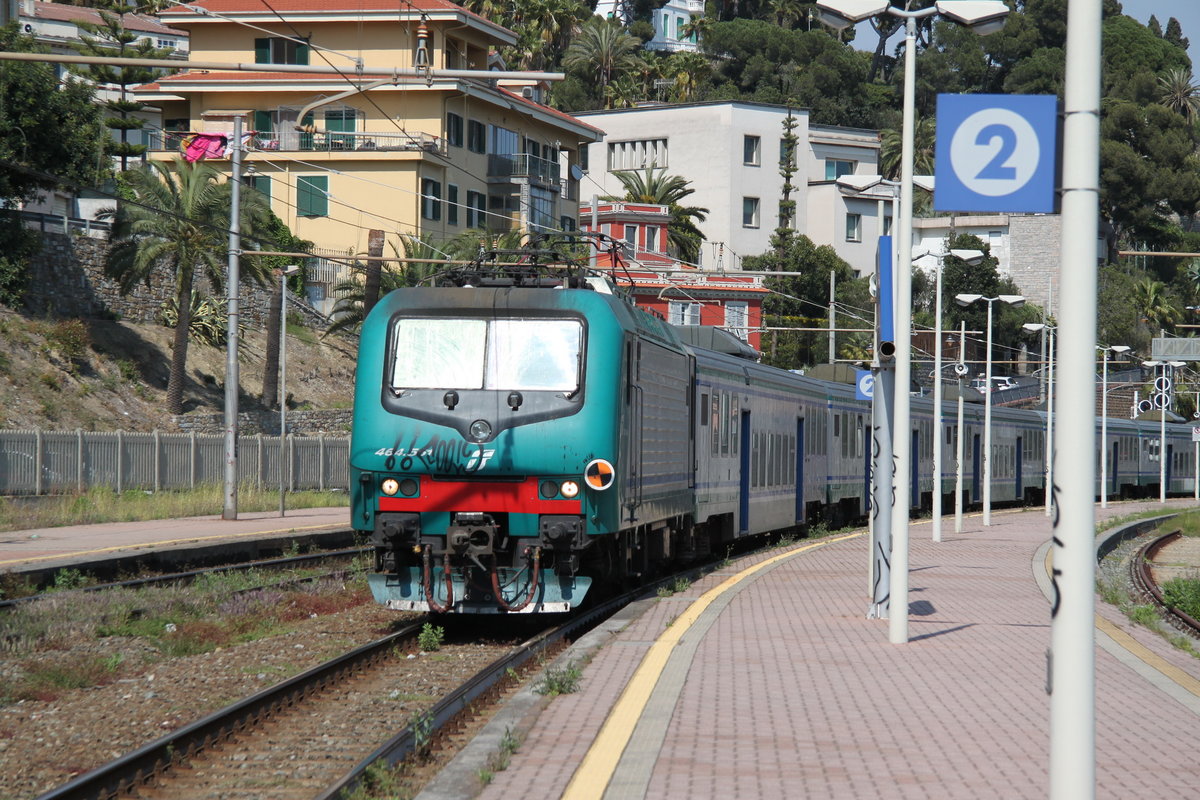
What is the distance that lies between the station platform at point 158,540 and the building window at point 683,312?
4485 cm

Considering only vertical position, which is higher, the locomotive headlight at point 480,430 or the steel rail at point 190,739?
the locomotive headlight at point 480,430

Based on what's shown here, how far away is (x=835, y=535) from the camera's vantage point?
98.1ft

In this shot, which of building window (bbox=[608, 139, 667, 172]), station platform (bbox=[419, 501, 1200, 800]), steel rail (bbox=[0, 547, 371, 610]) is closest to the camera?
station platform (bbox=[419, 501, 1200, 800])

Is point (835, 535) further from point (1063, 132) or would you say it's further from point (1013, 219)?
point (1013, 219)

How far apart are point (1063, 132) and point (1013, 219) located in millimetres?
105207

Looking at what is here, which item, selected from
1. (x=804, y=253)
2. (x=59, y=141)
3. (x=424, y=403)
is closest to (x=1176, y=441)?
(x=804, y=253)

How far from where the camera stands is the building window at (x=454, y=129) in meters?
63.2

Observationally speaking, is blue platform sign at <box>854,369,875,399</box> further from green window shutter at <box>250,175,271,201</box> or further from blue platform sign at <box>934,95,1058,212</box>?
green window shutter at <box>250,175,271,201</box>

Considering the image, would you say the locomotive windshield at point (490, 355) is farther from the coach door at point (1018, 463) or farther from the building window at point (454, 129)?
the building window at point (454, 129)

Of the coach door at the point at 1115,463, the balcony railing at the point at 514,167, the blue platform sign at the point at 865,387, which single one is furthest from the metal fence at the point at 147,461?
the coach door at the point at 1115,463

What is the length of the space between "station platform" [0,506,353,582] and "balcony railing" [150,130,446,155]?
31663 mm

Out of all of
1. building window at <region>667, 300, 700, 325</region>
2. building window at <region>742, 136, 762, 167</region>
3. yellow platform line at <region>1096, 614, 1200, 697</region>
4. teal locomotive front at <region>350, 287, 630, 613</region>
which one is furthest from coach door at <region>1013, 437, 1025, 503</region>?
building window at <region>742, 136, 762, 167</region>

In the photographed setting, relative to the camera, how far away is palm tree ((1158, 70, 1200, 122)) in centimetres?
12262

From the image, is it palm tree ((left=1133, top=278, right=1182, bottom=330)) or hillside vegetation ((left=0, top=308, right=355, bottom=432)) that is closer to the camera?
hillside vegetation ((left=0, top=308, right=355, bottom=432))
